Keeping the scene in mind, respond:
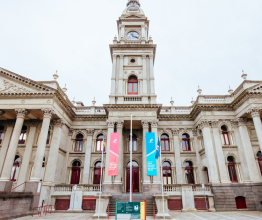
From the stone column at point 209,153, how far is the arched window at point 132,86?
9.29 meters

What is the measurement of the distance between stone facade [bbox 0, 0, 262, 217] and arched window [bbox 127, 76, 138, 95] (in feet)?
0.21

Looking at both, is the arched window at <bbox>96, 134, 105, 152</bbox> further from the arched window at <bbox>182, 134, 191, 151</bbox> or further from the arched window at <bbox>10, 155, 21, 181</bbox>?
the arched window at <bbox>182, 134, 191, 151</bbox>

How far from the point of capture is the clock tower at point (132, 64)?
23312 mm

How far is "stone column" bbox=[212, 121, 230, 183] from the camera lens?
64.9ft

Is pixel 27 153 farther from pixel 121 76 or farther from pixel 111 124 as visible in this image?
pixel 121 76

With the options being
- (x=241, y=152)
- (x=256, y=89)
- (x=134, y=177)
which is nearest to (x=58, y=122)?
(x=134, y=177)

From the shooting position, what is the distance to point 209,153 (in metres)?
20.6

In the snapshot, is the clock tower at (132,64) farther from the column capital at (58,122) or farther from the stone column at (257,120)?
the stone column at (257,120)

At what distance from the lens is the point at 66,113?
23.6 meters

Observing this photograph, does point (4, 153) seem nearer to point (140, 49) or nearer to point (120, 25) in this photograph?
point (140, 49)

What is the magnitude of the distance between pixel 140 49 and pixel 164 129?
1165 cm

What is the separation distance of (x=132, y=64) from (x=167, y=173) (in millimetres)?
15094

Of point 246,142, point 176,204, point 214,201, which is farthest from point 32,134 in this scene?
point 246,142

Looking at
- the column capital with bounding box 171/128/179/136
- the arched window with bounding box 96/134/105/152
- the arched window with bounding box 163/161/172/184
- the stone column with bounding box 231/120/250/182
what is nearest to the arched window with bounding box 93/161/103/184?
the arched window with bounding box 96/134/105/152
